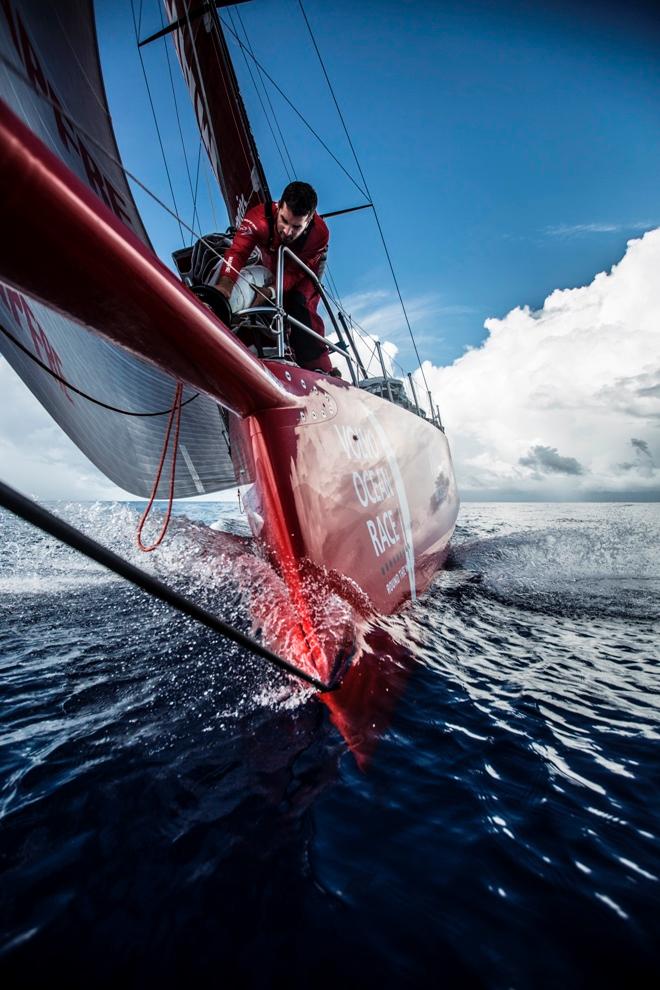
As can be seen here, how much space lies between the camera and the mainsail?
7.77 ft

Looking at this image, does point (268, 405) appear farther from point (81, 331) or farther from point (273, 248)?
point (81, 331)

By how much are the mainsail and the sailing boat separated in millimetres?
17

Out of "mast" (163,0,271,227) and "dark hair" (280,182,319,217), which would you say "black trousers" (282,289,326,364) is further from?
"mast" (163,0,271,227)

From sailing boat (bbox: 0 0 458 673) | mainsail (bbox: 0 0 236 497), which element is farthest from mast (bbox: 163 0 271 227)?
mainsail (bbox: 0 0 236 497)

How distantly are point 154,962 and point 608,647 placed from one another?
3.00 m

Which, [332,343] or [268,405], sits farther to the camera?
[332,343]

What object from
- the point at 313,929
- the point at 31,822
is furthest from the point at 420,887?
the point at 31,822

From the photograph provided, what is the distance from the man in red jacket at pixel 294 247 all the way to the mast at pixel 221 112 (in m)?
3.80

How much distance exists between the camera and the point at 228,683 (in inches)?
78.8

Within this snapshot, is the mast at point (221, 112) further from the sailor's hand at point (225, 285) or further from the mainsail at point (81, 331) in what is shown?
the sailor's hand at point (225, 285)

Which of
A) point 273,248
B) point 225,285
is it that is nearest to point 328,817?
point 225,285

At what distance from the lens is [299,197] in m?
2.75

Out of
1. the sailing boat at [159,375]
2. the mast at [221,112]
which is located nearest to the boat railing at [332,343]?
the sailing boat at [159,375]

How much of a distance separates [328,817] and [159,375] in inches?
180
